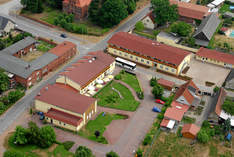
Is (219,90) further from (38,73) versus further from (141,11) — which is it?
(141,11)

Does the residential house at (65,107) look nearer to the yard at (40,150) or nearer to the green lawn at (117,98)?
the green lawn at (117,98)

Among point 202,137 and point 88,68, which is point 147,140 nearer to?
point 202,137

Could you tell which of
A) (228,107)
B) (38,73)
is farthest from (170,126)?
(38,73)

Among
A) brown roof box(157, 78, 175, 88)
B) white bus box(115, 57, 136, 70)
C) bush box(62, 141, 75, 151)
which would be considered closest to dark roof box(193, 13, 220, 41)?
white bus box(115, 57, 136, 70)

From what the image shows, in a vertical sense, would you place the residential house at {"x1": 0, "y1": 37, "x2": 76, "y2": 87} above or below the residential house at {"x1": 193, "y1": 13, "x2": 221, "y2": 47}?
below

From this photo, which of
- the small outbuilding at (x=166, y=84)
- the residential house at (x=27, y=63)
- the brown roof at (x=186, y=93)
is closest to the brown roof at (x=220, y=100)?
the brown roof at (x=186, y=93)

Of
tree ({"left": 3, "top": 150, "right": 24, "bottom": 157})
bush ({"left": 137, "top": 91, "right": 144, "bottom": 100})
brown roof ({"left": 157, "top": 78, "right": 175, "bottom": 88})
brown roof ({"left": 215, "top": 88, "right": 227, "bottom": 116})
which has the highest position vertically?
brown roof ({"left": 215, "top": 88, "right": 227, "bottom": 116})

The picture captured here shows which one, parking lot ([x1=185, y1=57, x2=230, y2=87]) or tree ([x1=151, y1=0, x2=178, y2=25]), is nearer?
parking lot ([x1=185, y1=57, x2=230, y2=87])

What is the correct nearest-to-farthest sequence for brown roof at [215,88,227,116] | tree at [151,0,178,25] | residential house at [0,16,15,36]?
brown roof at [215,88,227,116] → residential house at [0,16,15,36] → tree at [151,0,178,25]

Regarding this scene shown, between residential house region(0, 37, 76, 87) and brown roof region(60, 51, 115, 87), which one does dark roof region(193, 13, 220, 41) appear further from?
residential house region(0, 37, 76, 87)
